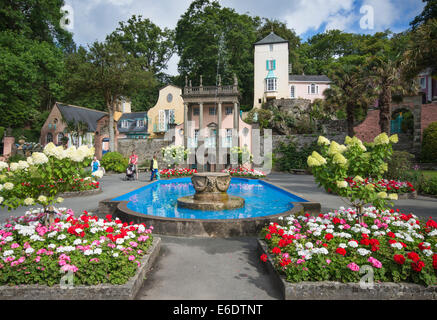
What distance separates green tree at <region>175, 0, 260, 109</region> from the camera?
36.1m

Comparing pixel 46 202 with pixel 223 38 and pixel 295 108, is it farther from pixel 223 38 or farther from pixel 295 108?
pixel 223 38

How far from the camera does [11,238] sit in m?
3.91

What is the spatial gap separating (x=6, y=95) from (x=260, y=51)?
3120 cm

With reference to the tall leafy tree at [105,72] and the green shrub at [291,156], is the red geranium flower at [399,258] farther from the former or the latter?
the tall leafy tree at [105,72]

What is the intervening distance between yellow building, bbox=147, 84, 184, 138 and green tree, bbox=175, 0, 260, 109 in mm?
7256

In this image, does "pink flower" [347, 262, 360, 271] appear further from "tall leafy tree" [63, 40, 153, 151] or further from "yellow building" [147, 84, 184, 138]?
"yellow building" [147, 84, 184, 138]

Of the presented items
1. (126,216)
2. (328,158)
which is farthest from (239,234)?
(126,216)

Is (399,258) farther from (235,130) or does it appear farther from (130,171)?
(235,130)

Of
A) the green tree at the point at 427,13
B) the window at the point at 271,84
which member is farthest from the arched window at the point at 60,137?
the green tree at the point at 427,13

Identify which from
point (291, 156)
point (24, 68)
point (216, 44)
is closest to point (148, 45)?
point (216, 44)

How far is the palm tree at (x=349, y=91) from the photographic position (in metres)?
21.9

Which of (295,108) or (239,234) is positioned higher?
(295,108)

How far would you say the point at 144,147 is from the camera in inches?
1199

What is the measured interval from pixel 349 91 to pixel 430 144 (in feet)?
26.6
